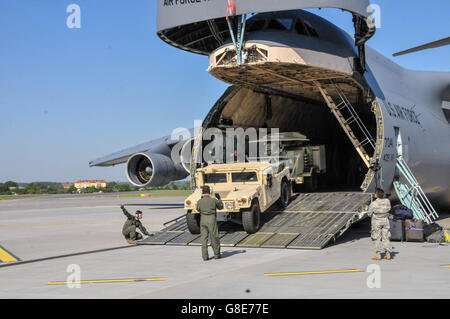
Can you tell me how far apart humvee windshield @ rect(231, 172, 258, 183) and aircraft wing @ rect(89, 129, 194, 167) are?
413 inches

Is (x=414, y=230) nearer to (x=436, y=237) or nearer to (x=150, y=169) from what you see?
(x=436, y=237)

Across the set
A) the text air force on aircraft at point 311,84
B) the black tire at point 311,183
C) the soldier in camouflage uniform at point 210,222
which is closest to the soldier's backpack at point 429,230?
the text air force on aircraft at point 311,84

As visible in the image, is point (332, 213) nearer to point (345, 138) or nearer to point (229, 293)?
point (229, 293)

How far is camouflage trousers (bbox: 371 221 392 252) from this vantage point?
11.3 m

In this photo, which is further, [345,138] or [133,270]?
[345,138]

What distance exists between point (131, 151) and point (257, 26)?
16.1m

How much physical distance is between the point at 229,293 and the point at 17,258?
7.35m

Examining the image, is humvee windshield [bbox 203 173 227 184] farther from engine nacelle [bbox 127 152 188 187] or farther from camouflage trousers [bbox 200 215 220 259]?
engine nacelle [bbox 127 152 188 187]

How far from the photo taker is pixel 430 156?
2102 centimetres

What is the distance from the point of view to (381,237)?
1147 centimetres

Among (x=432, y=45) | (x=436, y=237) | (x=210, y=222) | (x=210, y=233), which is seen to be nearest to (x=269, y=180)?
(x=210, y=222)

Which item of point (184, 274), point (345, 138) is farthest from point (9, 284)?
point (345, 138)

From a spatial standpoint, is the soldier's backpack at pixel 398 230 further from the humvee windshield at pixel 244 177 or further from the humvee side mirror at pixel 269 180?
the humvee windshield at pixel 244 177

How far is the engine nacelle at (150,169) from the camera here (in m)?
25.3
